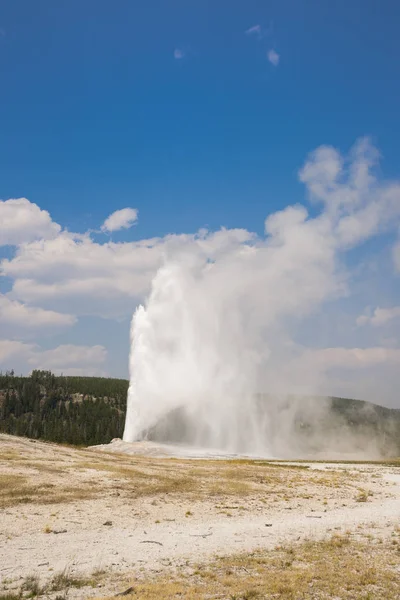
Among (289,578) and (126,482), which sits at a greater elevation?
(289,578)

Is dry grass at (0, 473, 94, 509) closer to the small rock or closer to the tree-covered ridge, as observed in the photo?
the small rock

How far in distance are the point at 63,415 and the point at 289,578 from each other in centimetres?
16470

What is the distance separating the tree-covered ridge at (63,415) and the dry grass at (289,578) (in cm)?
11225

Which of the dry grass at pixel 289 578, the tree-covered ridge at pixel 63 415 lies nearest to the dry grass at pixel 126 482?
the dry grass at pixel 289 578

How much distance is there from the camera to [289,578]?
566 inches

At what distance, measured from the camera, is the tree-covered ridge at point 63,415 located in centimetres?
12912

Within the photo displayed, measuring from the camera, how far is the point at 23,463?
38.6 m

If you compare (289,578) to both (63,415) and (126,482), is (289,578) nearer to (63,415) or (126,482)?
(126,482)

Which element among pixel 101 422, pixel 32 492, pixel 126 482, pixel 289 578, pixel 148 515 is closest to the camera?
pixel 289 578

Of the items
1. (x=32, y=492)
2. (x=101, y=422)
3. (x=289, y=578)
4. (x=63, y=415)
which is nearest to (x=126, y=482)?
(x=32, y=492)

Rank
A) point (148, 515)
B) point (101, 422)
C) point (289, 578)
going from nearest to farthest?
point (289, 578)
point (148, 515)
point (101, 422)

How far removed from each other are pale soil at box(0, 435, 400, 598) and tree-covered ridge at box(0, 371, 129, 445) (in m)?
88.7

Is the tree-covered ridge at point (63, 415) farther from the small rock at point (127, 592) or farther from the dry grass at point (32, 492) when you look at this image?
the small rock at point (127, 592)

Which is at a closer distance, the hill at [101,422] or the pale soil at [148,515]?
the pale soil at [148,515]
